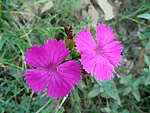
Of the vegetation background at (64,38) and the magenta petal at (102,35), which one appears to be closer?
the magenta petal at (102,35)

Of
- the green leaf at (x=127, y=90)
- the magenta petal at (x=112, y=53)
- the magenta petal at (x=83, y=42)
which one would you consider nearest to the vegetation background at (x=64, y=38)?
the green leaf at (x=127, y=90)

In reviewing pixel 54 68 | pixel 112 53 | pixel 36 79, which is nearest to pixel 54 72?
pixel 54 68

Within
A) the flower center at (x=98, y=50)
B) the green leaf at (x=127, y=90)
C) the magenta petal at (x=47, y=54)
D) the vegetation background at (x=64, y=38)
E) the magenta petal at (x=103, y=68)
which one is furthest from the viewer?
the green leaf at (x=127, y=90)

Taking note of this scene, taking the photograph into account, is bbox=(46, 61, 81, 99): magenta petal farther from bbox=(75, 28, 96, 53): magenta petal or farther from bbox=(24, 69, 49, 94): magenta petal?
bbox=(75, 28, 96, 53): magenta petal

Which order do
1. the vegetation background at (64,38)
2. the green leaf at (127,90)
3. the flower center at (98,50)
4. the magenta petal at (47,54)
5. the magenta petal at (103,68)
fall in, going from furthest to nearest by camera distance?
the green leaf at (127,90) < the vegetation background at (64,38) < the flower center at (98,50) < the magenta petal at (103,68) < the magenta petal at (47,54)

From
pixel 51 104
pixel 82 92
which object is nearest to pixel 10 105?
pixel 51 104

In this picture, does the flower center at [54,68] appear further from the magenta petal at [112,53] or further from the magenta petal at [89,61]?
the magenta petal at [112,53]


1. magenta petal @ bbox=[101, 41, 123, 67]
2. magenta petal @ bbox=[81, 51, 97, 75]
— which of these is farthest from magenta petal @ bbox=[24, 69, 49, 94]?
magenta petal @ bbox=[101, 41, 123, 67]
